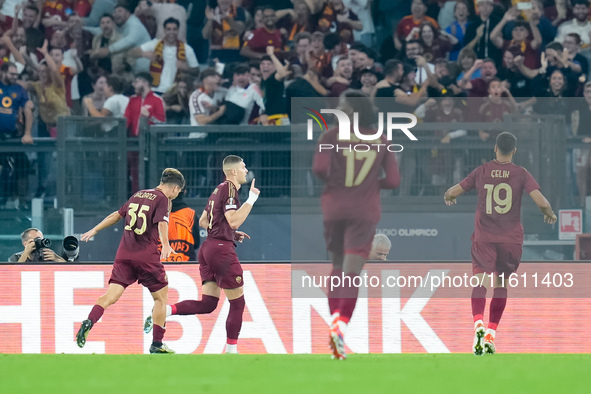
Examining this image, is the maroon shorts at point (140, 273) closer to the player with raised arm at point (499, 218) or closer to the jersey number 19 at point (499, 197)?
the player with raised arm at point (499, 218)

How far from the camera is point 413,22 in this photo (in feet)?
48.8

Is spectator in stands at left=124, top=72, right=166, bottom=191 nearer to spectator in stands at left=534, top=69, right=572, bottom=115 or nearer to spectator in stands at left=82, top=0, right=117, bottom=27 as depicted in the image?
spectator in stands at left=82, top=0, right=117, bottom=27

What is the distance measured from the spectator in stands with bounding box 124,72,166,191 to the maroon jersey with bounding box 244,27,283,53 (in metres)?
1.64

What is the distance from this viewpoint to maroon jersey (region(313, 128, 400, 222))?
318 inches

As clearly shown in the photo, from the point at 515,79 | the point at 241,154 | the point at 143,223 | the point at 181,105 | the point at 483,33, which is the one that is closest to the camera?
the point at 143,223

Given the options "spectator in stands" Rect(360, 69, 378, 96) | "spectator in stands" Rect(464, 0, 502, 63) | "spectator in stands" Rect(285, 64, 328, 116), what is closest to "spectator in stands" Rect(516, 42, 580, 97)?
"spectator in stands" Rect(464, 0, 502, 63)

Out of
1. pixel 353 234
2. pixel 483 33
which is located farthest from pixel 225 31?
pixel 353 234

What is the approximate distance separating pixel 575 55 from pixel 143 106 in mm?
5922
